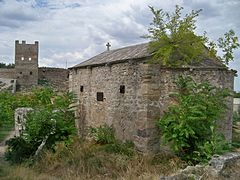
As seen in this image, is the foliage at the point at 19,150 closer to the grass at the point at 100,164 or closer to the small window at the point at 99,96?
the grass at the point at 100,164

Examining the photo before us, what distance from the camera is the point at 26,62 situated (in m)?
41.5

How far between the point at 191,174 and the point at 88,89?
8806 millimetres

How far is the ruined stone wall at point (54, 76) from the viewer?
1632 inches

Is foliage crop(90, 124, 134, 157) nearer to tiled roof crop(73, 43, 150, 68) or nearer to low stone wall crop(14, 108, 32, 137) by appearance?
tiled roof crop(73, 43, 150, 68)

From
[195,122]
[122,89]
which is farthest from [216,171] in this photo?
[122,89]

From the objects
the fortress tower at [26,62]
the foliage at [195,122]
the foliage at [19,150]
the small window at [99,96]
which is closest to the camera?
the foliage at [195,122]

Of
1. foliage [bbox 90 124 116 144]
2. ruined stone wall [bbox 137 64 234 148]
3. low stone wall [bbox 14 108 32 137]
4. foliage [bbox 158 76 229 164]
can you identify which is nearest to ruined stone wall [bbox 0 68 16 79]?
low stone wall [bbox 14 108 32 137]

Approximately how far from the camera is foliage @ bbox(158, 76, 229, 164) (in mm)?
A: 9770

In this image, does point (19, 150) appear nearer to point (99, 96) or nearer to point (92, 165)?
point (92, 165)

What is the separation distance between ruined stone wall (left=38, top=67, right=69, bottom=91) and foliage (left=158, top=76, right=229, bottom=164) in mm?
31504

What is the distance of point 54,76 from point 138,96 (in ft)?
106

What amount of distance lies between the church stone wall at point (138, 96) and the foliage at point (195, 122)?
0.47 m

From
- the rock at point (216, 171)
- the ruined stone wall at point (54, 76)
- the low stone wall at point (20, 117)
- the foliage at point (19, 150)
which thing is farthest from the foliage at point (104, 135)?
the ruined stone wall at point (54, 76)

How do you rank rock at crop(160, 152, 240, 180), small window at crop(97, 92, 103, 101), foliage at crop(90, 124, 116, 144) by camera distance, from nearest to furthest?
rock at crop(160, 152, 240, 180), foliage at crop(90, 124, 116, 144), small window at crop(97, 92, 103, 101)
